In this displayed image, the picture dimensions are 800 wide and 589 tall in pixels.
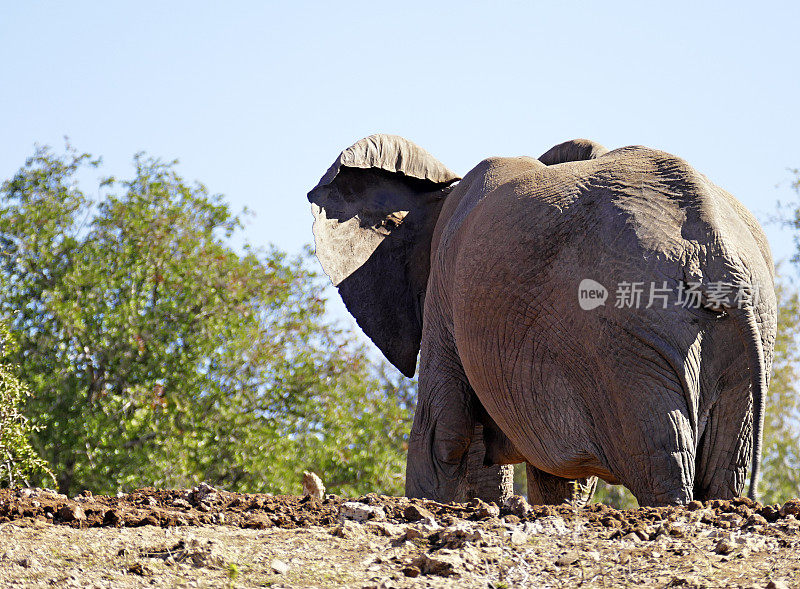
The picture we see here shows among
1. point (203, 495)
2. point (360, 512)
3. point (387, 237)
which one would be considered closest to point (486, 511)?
point (360, 512)

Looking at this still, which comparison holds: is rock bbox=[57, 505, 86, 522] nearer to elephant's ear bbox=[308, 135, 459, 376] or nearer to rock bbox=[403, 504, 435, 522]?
rock bbox=[403, 504, 435, 522]

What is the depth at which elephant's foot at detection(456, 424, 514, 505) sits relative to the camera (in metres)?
6.47

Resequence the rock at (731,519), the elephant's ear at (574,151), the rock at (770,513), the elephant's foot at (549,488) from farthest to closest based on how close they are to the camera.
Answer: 1. the elephant's foot at (549,488)
2. the elephant's ear at (574,151)
3. the rock at (770,513)
4. the rock at (731,519)

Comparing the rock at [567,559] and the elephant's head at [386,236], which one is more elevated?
the elephant's head at [386,236]

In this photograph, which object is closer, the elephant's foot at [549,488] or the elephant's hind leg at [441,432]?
the elephant's hind leg at [441,432]

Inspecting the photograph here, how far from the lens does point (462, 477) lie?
6.44 m

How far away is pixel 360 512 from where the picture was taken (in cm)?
404

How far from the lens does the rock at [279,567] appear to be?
3369 millimetres

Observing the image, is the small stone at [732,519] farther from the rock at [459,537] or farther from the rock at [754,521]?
the rock at [459,537]

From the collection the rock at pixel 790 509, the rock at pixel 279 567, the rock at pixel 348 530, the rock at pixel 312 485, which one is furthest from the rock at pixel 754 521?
the rock at pixel 312 485

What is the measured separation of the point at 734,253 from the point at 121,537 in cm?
279

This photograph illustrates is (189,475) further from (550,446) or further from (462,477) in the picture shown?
(550,446)

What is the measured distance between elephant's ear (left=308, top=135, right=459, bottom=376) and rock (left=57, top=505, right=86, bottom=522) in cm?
311

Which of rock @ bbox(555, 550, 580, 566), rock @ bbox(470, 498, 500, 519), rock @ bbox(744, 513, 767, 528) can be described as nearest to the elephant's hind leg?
rock @ bbox(470, 498, 500, 519)
